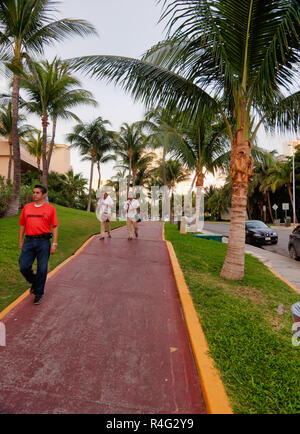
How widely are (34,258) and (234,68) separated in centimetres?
522

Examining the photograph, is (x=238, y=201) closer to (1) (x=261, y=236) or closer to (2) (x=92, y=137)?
(1) (x=261, y=236)

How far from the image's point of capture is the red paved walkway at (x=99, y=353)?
74.4 inches

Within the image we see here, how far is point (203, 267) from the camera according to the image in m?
6.00

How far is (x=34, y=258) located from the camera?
11.2 feet

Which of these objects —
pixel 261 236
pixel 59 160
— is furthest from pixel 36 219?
pixel 59 160

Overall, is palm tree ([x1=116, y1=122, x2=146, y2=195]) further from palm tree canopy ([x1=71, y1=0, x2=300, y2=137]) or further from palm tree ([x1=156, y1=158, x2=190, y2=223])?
palm tree canopy ([x1=71, y1=0, x2=300, y2=137])

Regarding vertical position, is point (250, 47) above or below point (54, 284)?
above

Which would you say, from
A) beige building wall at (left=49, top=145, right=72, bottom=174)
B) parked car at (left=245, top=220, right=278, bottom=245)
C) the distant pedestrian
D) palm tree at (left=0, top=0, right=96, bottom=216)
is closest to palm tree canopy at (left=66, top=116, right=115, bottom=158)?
beige building wall at (left=49, top=145, right=72, bottom=174)

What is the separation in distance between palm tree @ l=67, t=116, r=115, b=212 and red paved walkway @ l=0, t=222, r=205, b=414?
22.9 metres

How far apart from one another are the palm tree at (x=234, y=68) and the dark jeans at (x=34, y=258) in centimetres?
373
